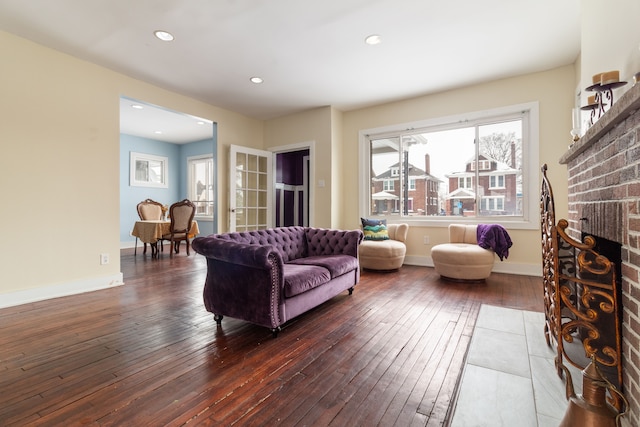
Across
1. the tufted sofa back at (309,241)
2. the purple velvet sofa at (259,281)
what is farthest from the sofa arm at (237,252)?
the tufted sofa back at (309,241)

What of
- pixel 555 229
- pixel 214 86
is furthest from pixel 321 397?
pixel 214 86

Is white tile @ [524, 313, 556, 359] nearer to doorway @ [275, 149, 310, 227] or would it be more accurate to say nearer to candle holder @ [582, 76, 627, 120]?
candle holder @ [582, 76, 627, 120]

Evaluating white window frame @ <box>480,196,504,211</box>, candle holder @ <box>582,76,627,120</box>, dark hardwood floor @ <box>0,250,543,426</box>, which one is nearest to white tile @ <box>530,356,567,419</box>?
dark hardwood floor @ <box>0,250,543,426</box>

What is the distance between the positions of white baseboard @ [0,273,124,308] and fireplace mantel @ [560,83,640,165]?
15.0 feet

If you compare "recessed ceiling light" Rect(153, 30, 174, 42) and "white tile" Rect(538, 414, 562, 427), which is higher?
"recessed ceiling light" Rect(153, 30, 174, 42)

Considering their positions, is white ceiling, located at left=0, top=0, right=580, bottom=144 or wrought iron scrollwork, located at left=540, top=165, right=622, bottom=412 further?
white ceiling, located at left=0, top=0, right=580, bottom=144

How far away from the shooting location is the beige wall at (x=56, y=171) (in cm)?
297

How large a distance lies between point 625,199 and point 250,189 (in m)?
4.99

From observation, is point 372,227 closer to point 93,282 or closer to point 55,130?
point 93,282

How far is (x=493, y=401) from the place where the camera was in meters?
1.42

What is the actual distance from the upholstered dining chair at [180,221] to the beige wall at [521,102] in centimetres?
387

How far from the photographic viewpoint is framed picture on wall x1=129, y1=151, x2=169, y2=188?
728cm

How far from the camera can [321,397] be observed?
1481 mm

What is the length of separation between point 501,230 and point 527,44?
209cm
